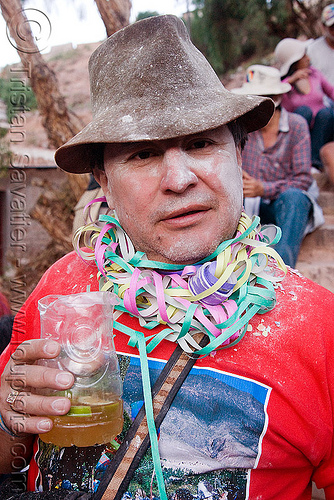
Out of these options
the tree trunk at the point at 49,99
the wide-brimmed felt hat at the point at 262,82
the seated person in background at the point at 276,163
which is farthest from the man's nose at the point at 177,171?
the tree trunk at the point at 49,99

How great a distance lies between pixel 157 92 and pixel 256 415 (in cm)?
115

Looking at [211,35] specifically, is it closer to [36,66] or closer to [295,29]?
[295,29]

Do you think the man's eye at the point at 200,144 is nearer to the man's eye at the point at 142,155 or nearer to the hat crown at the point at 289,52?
the man's eye at the point at 142,155

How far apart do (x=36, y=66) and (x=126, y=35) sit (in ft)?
11.4

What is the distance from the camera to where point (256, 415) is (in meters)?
1.40

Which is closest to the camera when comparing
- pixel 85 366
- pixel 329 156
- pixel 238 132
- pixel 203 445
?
pixel 85 366

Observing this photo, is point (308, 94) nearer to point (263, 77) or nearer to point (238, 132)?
point (263, 77)

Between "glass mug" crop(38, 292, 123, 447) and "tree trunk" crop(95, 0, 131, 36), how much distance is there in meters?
3.45

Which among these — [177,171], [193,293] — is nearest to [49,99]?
[177,171]

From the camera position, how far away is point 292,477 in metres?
1.48

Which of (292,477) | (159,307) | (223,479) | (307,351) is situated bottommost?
(292,477)

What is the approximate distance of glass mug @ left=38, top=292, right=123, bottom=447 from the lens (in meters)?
1.26

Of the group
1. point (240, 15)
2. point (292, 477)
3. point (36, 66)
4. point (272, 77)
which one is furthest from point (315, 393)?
point (240, 15)

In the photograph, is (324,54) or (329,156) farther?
(324,54)
